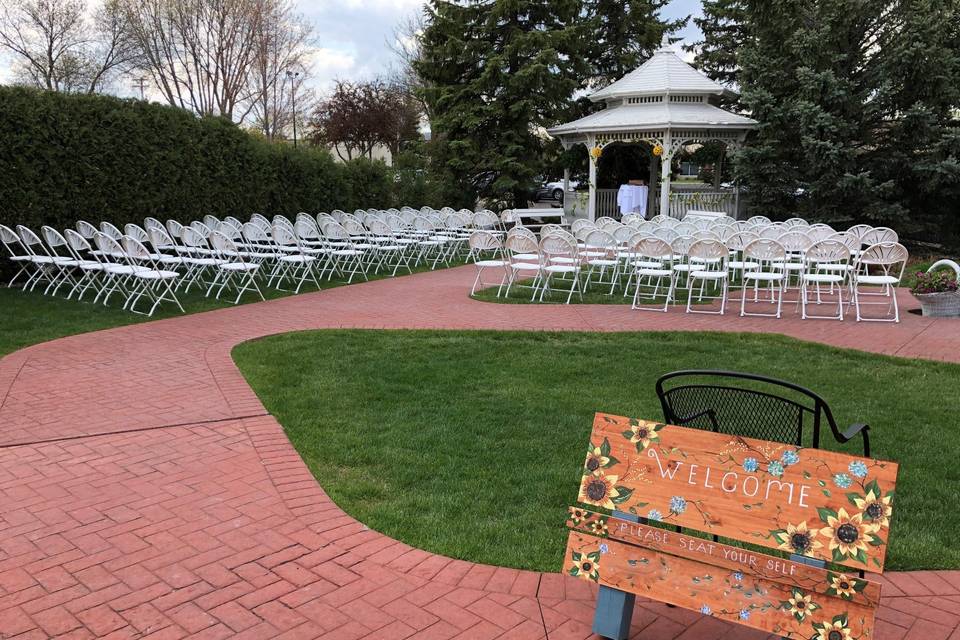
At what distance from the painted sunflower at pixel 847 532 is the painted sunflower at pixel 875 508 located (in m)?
0.02

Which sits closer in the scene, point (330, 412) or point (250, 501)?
point (250, 501)

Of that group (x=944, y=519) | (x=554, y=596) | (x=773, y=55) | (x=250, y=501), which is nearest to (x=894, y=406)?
(x=944, y=519)

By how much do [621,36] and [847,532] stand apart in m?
28.9

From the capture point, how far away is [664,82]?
70.9ft

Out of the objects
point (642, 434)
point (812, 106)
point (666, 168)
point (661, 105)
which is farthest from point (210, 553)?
point (661, 105)

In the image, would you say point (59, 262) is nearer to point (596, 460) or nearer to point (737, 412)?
point (596, 460)

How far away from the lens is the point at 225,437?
491cm

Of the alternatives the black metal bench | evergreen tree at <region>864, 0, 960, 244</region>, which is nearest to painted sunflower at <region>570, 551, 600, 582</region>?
the black metal bench

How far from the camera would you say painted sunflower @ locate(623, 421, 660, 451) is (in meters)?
2.60

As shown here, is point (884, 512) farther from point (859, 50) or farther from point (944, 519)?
point (859, 50)

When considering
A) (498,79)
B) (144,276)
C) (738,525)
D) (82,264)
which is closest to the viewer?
(738,525)

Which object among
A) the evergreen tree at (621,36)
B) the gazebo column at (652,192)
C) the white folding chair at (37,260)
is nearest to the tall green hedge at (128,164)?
the white folding chair at (37,260)

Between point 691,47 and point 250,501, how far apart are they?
33.9 meters

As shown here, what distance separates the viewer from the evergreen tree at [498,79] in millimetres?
22891
